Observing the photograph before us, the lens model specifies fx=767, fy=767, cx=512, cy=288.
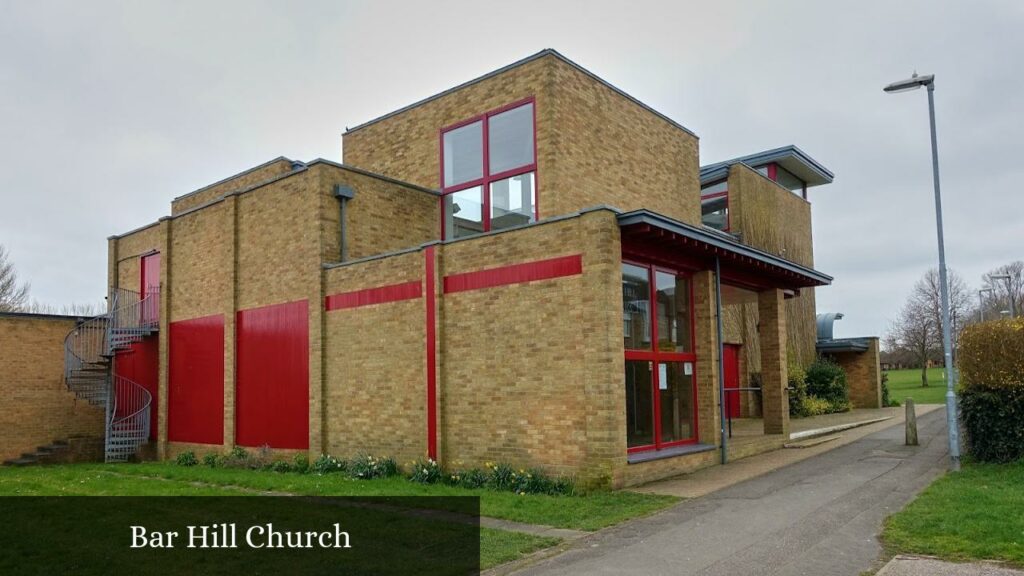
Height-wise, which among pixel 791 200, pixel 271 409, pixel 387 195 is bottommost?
pixel 271 409

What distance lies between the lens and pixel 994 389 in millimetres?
12844

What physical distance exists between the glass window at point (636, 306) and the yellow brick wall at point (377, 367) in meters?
3.94

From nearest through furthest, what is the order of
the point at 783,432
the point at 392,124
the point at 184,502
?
the point at 184,502 < the point at 783,432 < the point at 392,124

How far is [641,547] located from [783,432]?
1013 cm

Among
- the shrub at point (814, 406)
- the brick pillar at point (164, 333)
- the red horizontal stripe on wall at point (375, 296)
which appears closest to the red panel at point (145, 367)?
the brick pillar at point (164, 333)

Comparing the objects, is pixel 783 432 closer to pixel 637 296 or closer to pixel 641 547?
pixel 637 296

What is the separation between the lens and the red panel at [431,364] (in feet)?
46.9

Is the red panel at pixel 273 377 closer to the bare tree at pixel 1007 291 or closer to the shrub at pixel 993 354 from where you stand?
the shrub at pixel 993 354

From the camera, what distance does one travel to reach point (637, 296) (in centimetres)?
1389

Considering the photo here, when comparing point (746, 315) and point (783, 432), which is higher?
point (746, 315)

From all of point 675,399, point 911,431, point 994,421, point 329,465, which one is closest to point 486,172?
point 675,399

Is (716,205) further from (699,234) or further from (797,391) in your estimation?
(699,234)

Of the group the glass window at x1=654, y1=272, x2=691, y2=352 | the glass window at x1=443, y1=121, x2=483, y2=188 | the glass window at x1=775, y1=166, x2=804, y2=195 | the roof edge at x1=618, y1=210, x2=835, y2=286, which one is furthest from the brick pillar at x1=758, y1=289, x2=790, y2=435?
the glass window at x1=775, y1=166, x2=804, y2=195

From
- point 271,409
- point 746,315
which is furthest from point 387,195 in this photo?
point 746,315
